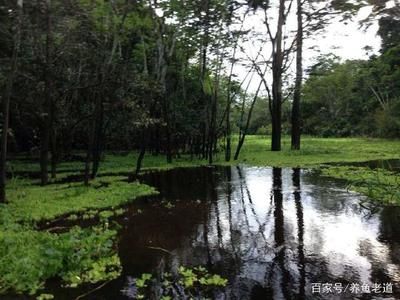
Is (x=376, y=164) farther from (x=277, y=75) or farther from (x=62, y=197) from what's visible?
(x=62, y=197)

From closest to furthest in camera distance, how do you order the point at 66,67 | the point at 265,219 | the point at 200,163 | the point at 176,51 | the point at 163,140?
1. the point at 265,219
2. the point at 66,67
3. the point at 200,163
4. the point at 176,51
5. the point at 163,140

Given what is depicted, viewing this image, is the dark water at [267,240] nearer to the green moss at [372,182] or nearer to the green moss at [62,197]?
the green moss at [372,182]

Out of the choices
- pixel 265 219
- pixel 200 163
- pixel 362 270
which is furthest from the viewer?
pixel 200 163

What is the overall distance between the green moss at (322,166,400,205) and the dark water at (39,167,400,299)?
1.76 ft

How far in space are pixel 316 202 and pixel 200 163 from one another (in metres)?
11.7

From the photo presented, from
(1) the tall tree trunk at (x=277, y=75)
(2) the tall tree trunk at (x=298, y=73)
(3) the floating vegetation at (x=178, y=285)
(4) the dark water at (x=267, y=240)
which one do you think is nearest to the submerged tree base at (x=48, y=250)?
(4) the dark water at (x=267, y=240)

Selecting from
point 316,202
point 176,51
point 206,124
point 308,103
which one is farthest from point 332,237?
point 308,103

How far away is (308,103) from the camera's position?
202ft

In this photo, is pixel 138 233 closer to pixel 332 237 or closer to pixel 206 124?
pixel 332 237

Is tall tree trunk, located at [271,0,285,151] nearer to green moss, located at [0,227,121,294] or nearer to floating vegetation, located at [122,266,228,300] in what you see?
green moss, located at [0,227,121,294]

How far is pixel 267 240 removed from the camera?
8.27 metres

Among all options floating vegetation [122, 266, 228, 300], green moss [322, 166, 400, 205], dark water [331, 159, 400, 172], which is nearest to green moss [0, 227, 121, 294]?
floating vegetation [122, 266, 228, 300]

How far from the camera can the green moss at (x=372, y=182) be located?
1151 centimetres

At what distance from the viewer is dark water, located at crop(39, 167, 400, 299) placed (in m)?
6.17
